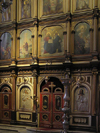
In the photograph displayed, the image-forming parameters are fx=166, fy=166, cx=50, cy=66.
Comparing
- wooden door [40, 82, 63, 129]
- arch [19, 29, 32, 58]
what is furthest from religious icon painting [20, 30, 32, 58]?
wooden door [40, 82, 63, 129]

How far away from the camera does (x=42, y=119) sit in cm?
1199

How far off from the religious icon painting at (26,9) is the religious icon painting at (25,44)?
129 cm

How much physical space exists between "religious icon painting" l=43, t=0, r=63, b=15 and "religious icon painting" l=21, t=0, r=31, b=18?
4.10ft

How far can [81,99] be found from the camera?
1120 centimetres

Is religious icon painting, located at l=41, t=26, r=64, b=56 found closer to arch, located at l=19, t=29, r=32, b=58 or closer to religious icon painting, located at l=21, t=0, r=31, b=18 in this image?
arch, located at l=19, t=29, r=32, b=58

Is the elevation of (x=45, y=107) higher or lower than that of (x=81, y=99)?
lower

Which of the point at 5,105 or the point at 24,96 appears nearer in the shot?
the point at 24,96

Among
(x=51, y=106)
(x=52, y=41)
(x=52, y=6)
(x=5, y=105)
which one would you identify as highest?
(x=52, y=6)

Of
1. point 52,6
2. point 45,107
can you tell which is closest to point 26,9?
point 52,6

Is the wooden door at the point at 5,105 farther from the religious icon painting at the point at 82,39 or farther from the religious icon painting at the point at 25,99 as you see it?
the religious icon painting at the point at 82,39

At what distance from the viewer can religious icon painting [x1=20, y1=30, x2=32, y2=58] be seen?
1279cm

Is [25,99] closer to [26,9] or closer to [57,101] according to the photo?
[57,101]

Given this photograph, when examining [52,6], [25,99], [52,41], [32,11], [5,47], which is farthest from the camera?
[5,47]

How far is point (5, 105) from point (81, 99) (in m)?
6.07
